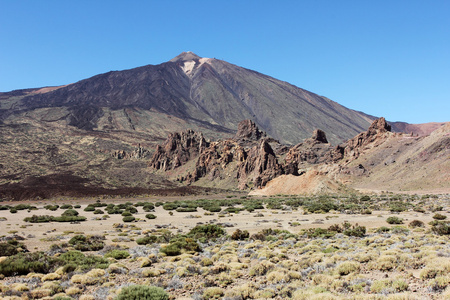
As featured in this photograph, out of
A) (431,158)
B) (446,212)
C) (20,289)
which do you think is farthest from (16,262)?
(431,158)

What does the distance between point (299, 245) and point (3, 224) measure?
28351 mm

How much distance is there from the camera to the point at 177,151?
131 m

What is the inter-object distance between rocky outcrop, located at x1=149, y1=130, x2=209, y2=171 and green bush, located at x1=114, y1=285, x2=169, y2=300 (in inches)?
4609

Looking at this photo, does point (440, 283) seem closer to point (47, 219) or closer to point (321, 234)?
point (321, 234)

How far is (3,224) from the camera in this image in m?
29.9

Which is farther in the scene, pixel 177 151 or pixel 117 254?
pixel 177 151

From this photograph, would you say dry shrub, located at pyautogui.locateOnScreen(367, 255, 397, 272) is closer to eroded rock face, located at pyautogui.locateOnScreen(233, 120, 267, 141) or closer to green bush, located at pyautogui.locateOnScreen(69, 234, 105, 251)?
green bush, located at pyautogui.locateOnScreen(69, 234, 105, 251)

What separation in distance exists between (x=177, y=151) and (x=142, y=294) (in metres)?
122

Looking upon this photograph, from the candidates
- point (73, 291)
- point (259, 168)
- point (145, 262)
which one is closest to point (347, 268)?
point (145, 262)

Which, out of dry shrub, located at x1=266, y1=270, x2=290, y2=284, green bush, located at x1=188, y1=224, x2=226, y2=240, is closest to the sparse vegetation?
dry shrub, located at x1=266, y1=270, x2=290, y2=284

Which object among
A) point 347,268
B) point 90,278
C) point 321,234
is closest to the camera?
point 347,268

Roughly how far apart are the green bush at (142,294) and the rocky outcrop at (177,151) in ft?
384

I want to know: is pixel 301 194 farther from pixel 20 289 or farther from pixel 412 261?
pixel 20 289

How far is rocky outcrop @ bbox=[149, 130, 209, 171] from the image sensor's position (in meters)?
128
